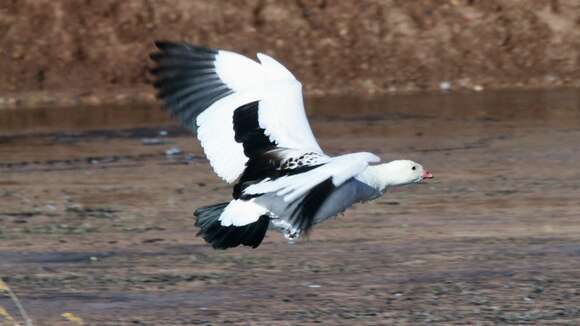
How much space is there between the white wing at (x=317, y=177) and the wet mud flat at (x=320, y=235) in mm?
877

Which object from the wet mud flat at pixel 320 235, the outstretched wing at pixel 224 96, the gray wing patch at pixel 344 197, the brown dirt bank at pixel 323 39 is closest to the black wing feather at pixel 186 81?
the outstretched wing at pixel 224 96

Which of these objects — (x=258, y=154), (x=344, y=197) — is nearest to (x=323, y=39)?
(x=258, y=154)

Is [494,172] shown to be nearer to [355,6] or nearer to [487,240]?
[487,240]

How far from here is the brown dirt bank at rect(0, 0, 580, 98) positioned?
19.0 meters

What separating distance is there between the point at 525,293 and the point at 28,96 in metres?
10.5

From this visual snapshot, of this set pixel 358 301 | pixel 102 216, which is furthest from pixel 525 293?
pixel 102 216

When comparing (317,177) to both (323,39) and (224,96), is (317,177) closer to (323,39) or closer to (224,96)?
(224,96)

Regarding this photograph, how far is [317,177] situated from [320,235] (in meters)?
3.42

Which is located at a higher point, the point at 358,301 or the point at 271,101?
the point at 271,101

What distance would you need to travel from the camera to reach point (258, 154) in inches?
330

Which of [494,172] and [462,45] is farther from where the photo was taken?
[462,45]

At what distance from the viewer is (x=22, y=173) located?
13797mm

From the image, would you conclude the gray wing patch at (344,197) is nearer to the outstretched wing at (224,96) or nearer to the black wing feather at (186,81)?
the outstretched wing at (224,96)

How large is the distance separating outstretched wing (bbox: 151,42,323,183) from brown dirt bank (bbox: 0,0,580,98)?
32.0ft
